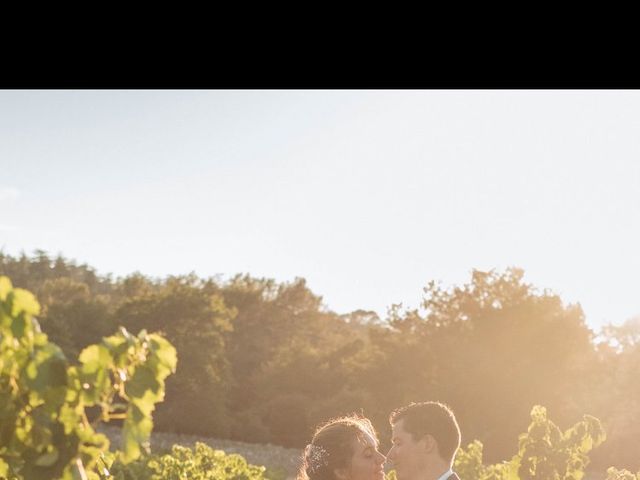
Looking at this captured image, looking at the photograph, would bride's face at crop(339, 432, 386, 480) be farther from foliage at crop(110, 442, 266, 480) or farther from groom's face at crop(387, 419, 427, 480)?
foliage at crop(110, 442, 266, 480)

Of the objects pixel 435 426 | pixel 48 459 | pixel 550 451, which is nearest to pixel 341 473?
pixel 435 426

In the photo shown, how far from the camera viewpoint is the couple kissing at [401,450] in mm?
4332

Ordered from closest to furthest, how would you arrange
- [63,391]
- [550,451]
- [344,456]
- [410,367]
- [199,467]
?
[63,391] → [344,456] → [550,451] → [199,467] → [410,367]

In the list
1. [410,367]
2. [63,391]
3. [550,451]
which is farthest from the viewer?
[410,367]

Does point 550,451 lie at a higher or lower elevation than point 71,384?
lower

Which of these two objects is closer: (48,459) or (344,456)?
(48,459)

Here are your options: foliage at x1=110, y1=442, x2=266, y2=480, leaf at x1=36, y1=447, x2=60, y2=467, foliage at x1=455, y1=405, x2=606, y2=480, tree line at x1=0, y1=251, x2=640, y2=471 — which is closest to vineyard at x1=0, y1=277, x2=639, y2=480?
leaf at x1=36, y1=447, x2=60, y2=467

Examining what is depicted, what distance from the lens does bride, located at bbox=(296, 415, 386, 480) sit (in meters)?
4.40

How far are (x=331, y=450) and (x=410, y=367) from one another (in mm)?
22407

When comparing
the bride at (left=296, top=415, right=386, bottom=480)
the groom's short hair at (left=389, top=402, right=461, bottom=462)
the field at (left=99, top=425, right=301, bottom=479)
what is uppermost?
the groom's short hair at (left=389, top=402, right=461, bottom=462)

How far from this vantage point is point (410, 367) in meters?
26.4

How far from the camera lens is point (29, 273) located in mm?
56719

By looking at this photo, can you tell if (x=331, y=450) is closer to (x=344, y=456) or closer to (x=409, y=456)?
(x=344, y=456)
